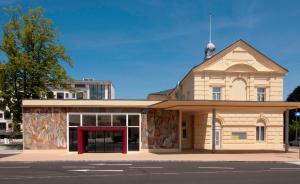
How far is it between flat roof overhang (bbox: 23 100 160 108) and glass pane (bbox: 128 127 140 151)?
2.24 metres

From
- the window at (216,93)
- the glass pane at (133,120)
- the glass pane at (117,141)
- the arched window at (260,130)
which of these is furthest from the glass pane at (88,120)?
the arched window at (260,130)

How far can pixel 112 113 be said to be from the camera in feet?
98.8

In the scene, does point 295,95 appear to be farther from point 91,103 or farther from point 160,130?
point 91,103

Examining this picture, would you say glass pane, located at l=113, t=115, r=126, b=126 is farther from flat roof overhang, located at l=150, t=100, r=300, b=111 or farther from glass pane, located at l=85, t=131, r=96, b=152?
flat roof overhang, located at l=150, t=100, r=300, b=111

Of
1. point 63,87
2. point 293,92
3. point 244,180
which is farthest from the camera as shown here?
point 293,92

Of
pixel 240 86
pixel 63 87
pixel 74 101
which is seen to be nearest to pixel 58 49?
pixel 63 87

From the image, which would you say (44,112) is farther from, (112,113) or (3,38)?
(3,38)

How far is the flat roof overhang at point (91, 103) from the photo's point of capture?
2967 cm

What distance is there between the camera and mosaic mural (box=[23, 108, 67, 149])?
29.5m

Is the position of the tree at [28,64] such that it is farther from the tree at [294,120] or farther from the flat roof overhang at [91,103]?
the tree at [294,120]

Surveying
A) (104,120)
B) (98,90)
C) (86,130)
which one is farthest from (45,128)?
(98,90)

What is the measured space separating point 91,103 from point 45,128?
15.1 ft

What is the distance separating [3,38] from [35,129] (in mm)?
13501

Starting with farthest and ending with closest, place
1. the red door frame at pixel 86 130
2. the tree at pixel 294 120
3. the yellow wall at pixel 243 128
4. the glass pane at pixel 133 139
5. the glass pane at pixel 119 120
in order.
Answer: the tree at pixel 294 120 → the yellow wall at pixel 243 128 → the glass pane at pixel 133 139 → the glass pane at pixel 119 120 → the red door frame at pixel 86 130
